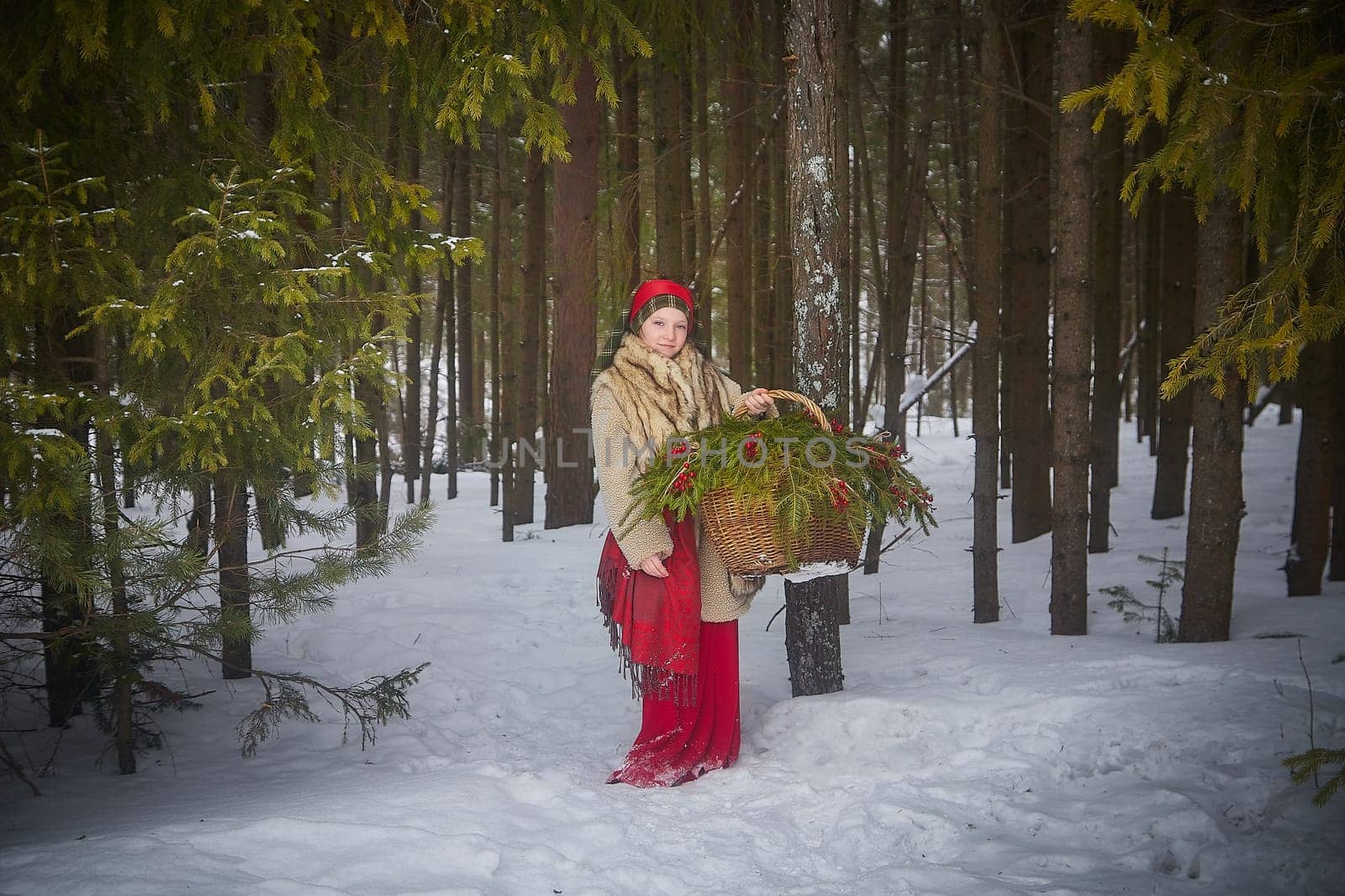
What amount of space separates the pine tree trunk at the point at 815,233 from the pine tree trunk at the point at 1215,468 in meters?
2.27

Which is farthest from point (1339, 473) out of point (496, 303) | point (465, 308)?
point (496, 303)

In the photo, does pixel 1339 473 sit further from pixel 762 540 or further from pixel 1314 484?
pixel 762 540

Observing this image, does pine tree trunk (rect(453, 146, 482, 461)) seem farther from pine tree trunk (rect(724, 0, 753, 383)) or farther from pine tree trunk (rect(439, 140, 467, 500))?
pine tree trunk (rect(724, 0, 753, 383))

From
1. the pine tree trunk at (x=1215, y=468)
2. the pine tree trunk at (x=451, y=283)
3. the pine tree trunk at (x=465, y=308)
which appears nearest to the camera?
the pine tree trunk at (x=1215, y=468)

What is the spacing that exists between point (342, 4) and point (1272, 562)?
839 cm

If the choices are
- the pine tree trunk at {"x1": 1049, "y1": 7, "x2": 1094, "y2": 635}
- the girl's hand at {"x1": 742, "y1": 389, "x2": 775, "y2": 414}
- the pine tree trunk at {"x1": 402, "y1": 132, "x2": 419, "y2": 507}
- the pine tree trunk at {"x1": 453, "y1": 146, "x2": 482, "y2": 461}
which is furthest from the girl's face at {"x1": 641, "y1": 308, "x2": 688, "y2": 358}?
the pine tree trunk at {"x1": 402, "y1": 132, "x2": 419, "y2": 507}

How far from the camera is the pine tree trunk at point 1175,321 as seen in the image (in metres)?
9.32

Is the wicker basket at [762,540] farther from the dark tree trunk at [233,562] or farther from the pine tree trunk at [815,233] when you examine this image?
the dark tree trunk at [233,562]

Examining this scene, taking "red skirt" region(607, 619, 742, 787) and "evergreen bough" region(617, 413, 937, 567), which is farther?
"red skirt" region(607, 619, 742, 787)

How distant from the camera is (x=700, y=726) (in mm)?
4242

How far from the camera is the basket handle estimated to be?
3.64 meters

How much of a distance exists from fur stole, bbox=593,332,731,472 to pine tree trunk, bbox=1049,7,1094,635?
9.07 feet

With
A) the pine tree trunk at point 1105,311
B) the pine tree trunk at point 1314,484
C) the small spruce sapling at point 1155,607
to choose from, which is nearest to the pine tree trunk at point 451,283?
the small spruce sapling at point 1155,607

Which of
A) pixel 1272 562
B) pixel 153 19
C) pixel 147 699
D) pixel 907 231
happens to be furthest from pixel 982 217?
pixel 147 699
